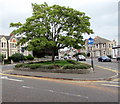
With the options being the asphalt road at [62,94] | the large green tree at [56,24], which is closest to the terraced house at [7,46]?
the large green tree at [56,24]

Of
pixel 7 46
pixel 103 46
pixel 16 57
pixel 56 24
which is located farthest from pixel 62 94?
pixel 103 46

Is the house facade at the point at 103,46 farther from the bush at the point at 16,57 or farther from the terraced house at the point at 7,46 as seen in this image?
the terraced house at the point at 7,46

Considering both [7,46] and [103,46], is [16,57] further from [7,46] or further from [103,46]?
[103,46]

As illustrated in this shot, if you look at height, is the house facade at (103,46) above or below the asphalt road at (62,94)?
above

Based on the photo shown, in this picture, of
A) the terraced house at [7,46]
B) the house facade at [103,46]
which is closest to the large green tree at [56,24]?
the terraced house at [7,46]

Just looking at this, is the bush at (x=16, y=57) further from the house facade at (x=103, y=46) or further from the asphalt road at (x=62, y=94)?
the asphalt road at (x=62, y=94)

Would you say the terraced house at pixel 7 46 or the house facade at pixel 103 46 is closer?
the terraced house at pixel 7 46

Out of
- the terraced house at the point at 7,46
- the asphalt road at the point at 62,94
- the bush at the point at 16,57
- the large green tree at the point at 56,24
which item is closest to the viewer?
the asphalt road at the point at 62,94

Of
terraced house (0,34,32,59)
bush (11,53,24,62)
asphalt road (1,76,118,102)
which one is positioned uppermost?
terraced house (0,34,32,59)

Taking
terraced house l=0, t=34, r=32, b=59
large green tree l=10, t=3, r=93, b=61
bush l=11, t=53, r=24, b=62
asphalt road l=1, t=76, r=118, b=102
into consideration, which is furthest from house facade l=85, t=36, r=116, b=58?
asphalt road l=1, t=76, r=118, b=102

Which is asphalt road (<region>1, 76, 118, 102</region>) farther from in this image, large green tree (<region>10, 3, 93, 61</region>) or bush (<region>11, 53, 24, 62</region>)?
bush (<region>11, 53, 24, 62</region>)

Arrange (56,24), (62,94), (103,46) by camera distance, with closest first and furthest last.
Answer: (62,94), (56,24), (103,46)

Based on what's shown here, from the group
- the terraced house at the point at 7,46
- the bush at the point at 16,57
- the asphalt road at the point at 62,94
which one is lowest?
the asphalt road at the point at 62,94

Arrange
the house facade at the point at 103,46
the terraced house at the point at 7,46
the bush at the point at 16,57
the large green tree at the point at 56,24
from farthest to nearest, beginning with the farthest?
the house facade at the point at 103,46
the terraced house at the point at 7,46
the bush at the point at 16,57
the large green tree at the point at 56,24
